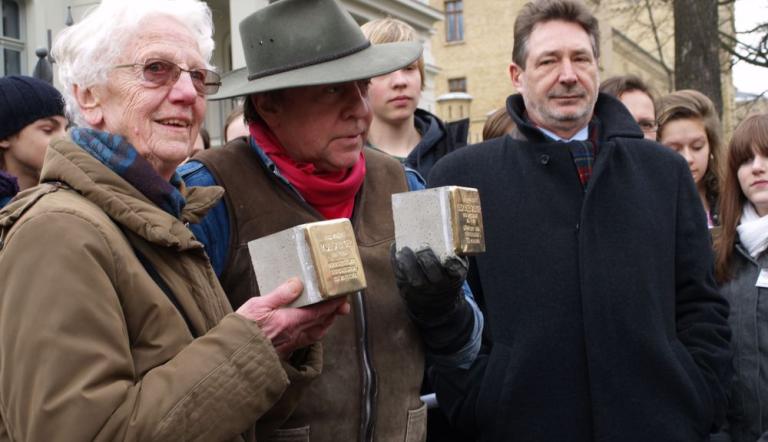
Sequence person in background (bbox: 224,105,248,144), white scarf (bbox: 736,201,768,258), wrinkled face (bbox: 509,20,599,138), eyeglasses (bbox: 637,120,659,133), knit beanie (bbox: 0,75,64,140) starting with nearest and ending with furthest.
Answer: wrinkled face (bbox: 509,20,599,138), white scarf (bbox: 736,201,768,258), knit beanie (bbox: 0,75,64,140), eyeglasses (bbox: 637,120,659,133), person in background (bbox: 224,105,248,144)

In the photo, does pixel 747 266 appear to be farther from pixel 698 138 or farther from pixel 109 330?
pixel 109 330

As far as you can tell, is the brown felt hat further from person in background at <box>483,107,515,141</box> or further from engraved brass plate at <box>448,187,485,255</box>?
person in background at <box>483,107,515,141</box>

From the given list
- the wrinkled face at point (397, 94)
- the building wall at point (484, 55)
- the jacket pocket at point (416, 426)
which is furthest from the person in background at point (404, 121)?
the building wall at point (484, 55)

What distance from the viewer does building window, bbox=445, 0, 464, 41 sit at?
42256 mm

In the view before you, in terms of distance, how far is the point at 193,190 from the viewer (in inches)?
94.8

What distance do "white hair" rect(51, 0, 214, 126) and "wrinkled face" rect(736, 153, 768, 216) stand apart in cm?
277

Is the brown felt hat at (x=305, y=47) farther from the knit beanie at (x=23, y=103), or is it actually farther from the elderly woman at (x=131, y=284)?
the knit beanie at (x=23, y=103)

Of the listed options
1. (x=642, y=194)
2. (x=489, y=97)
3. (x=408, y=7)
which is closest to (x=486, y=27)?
(x=489, y=97)

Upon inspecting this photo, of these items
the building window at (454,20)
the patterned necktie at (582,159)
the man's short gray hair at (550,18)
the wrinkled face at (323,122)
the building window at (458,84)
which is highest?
the building window at (454,20)

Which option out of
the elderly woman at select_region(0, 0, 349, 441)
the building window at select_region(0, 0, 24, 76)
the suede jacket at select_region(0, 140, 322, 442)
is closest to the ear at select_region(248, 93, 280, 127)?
the elderly woman at select_region(0, 0, 349, 441)

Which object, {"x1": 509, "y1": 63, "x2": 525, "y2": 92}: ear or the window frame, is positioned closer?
{"x1": 509, "y1": 63, "x2": 525, "y2": 92}: ear

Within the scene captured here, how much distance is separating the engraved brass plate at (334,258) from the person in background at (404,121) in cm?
233

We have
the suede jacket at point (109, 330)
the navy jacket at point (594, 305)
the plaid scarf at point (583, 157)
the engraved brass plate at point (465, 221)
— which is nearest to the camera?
the suede jacket at point (109, 330)

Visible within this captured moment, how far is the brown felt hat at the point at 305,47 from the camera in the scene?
2.70 metres
